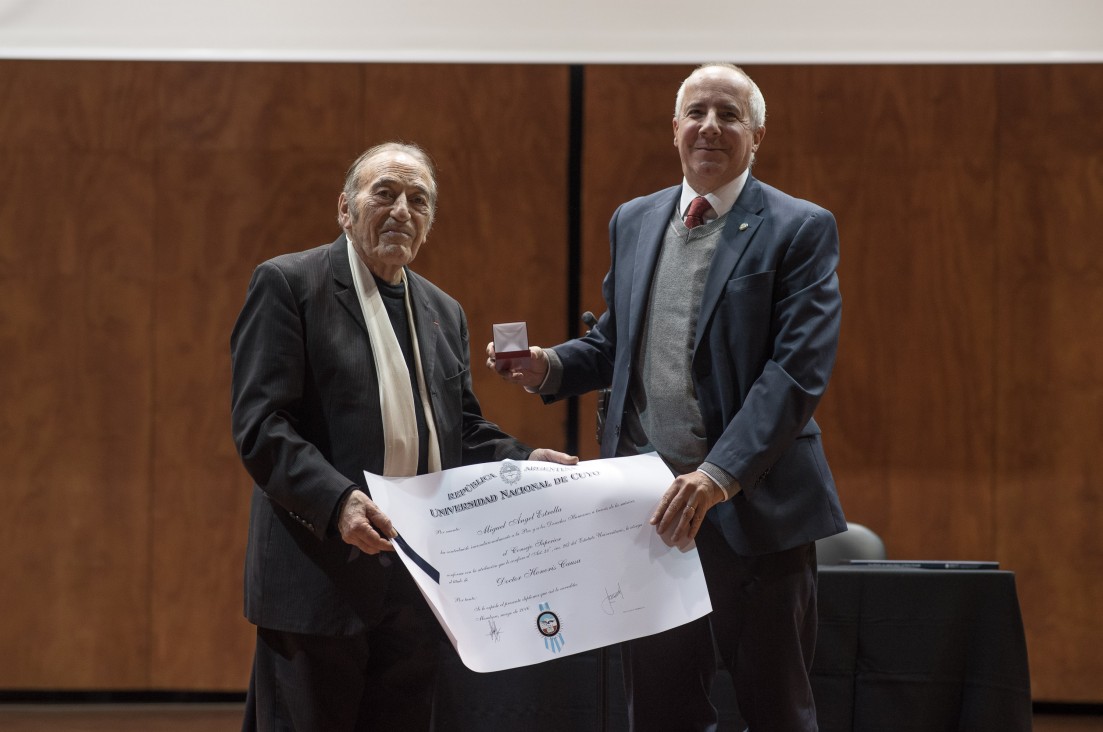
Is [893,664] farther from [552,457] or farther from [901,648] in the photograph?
[552,457]

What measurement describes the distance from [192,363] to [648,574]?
2.88m

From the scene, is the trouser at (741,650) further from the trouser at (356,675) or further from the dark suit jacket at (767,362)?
the trouser at (356,675)

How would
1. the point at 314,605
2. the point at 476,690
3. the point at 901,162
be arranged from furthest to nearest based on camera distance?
the point at 901,162
the point at 476,690
the point at 314,605

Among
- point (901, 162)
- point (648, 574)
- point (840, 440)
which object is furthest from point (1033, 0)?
point (648, 574)

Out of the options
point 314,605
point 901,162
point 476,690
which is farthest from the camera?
point 901,162

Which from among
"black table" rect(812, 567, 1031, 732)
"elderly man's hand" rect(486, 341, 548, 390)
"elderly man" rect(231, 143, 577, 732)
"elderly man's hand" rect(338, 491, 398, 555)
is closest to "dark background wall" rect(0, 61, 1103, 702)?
"black table" rect(812, 567, 1031, 732)

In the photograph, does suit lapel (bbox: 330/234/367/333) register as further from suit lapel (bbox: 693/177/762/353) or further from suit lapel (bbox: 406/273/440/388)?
suit lapel (bbox: 693/177/762/353)

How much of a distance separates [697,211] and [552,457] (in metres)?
0.56

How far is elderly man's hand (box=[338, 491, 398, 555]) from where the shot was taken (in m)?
1.64

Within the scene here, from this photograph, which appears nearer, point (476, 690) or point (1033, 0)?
point (476, 690)

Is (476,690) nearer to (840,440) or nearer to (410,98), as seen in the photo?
(840,440)

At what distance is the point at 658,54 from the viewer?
4082 mm

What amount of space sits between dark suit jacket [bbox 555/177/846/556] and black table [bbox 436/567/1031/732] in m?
0.92
